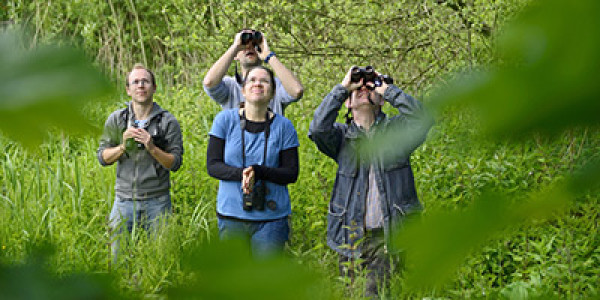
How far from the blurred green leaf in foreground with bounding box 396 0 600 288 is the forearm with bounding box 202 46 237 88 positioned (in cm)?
303

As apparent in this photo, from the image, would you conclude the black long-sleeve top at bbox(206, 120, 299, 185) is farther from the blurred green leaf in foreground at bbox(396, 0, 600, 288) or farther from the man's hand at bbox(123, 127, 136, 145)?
the blurred green leaf in foreground at bbox(396, 0, 600, 288)

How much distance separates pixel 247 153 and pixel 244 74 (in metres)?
0.42

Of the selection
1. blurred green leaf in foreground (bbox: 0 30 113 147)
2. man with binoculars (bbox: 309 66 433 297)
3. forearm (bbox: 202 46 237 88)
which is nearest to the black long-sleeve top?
man with binoculars (bbox: 309 66 433 297)

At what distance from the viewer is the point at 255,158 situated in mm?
3107

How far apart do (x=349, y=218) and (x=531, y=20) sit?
2864 millimetres

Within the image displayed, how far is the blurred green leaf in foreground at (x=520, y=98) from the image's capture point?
0.17 metres

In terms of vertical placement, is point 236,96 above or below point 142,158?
above

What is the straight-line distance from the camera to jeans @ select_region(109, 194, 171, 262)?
3.46 m

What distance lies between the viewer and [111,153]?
3312 millimetres

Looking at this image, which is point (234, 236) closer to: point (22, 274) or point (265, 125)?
point (22, 274)

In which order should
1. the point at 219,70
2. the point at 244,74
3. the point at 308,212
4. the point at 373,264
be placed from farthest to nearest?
the point at 308,212
the point at 244,74
the point at 219,70
the point at 373,264

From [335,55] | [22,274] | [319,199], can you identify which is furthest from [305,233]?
[22,274]

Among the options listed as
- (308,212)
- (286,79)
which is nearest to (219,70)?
(286,79)

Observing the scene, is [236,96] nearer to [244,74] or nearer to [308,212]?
[244,74]
